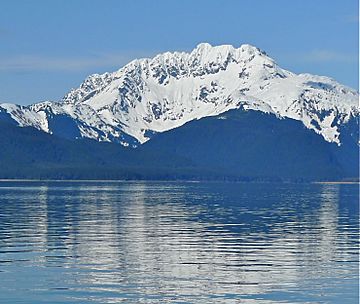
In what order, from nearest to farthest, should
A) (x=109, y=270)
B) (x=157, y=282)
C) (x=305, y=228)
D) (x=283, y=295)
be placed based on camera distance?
1. (x=283, y=295)
2. (x=157, y=282)
3. (x=109, y=270)
4. (x=305, y=228)

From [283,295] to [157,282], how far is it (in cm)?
989

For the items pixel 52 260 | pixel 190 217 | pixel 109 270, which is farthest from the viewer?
pixel 190 217

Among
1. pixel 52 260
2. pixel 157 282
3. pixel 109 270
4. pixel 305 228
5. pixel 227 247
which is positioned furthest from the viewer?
pixel 305 228

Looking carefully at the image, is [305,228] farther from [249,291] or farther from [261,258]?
[249,291]

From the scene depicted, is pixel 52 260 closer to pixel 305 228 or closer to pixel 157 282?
pixel 157 282

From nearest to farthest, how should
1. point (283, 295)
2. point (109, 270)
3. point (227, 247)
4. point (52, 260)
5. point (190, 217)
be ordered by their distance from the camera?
point (283, 295) → point (109, 270) → point (52, 260) → point (227, 247) → point (190, 217)

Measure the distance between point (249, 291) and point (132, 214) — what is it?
90.0 metres

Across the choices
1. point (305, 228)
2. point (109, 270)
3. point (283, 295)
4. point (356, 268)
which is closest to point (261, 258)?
point (356, 268)

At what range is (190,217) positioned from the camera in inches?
6048

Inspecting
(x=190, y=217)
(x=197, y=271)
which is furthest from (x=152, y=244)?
(x=190, y=217)

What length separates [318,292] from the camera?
7119 centimetres

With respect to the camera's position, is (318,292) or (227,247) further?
(227,247)

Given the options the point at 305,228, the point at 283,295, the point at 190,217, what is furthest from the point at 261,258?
the point at 190,217

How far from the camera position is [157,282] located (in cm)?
7538
